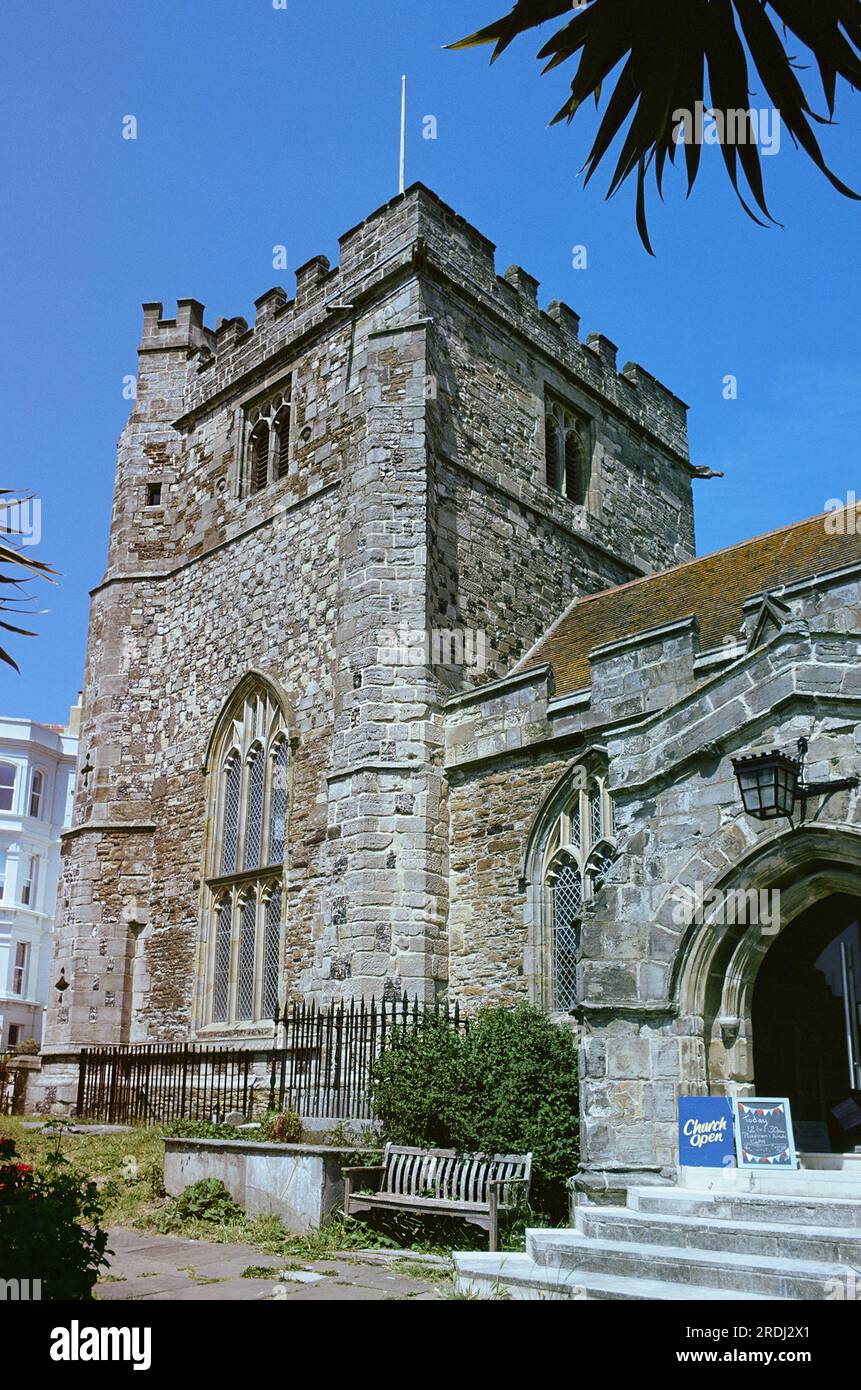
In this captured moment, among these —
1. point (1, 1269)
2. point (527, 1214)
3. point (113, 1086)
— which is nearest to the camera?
point (1, 1269)

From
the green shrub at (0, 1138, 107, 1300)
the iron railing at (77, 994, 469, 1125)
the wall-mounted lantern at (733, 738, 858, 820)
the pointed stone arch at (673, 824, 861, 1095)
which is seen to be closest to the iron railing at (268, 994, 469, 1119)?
the iron railing at (77, 994, 469, 1125)

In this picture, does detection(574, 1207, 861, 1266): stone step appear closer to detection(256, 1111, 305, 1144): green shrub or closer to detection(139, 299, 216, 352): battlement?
detection(256, 1111, 305, 1144): green shrub

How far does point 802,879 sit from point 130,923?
1299cm

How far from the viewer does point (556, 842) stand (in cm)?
1406

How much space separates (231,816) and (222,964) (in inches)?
87.1

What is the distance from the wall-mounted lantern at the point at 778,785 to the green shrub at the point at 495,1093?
11.3 feet

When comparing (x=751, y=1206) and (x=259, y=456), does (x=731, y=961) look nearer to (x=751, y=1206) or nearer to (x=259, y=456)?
(x=751, y=1206)

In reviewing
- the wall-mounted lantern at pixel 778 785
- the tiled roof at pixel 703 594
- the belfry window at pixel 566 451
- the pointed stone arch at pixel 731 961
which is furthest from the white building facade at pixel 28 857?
the wall-mounted lantern at pixel 778 785

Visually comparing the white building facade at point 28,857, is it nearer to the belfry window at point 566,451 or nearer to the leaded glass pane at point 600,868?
the belfry window at point 566,451

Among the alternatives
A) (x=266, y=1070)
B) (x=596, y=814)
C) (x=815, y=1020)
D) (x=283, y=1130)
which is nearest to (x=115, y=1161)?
(x=283, y=1130)

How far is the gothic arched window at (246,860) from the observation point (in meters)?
17.0

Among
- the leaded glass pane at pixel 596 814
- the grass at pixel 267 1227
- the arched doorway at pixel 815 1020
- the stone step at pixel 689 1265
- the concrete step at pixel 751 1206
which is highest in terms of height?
the leaded glass pane at pixel 596 814

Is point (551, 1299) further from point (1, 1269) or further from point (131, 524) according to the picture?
point (131, 524)
